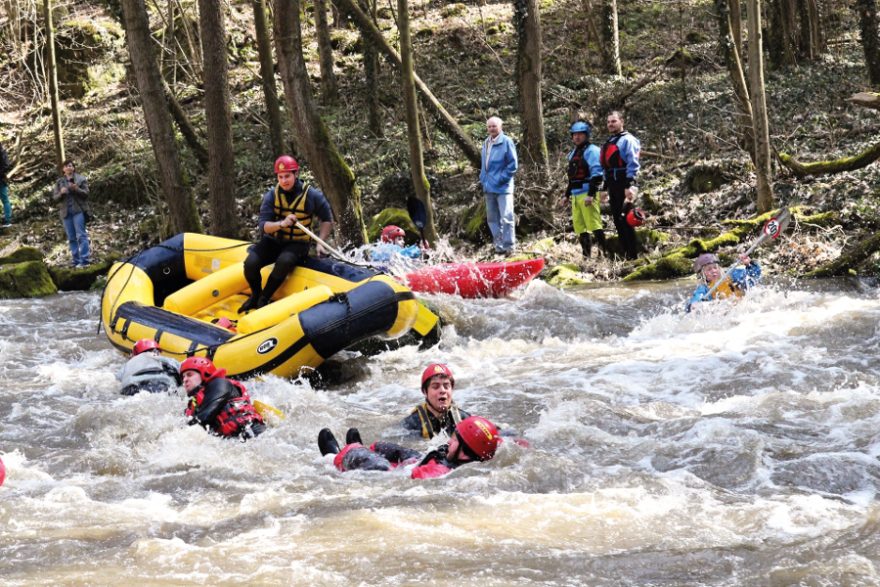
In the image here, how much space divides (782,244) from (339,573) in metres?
8.87

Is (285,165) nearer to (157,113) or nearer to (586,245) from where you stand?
(586,245)

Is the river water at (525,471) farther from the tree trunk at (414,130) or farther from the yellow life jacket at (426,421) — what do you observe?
the tree trunk at (414,130)

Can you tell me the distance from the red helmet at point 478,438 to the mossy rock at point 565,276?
6251 millimetres

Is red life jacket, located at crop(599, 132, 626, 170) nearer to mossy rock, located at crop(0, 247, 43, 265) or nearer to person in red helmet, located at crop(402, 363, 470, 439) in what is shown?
person in red helmet, located at crop(402, 363, 470, 439)

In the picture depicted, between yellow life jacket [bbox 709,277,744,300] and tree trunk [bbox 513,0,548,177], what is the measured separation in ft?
16.0

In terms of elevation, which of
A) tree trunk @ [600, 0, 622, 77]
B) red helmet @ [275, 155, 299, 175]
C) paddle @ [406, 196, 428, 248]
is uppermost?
tree trunk @ [600, 0, 622, 77]

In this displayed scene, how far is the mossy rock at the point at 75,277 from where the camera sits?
15484 mm

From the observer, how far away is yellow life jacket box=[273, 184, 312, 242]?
9773 mm

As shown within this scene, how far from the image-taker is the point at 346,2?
1462 cm

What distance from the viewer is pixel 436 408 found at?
684cm

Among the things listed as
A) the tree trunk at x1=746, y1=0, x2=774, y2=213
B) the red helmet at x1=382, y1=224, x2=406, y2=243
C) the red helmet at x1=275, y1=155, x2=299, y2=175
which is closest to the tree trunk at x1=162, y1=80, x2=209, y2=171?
the red helmet at x1=382, y1=224, x2=406, y2=243

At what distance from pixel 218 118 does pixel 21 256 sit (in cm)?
499

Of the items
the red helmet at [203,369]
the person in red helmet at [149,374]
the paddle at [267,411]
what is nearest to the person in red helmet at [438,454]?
the paddle at [267,411]

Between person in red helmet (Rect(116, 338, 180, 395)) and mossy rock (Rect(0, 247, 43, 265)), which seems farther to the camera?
mossy rock (Rect(0, 247, 43, 265))
